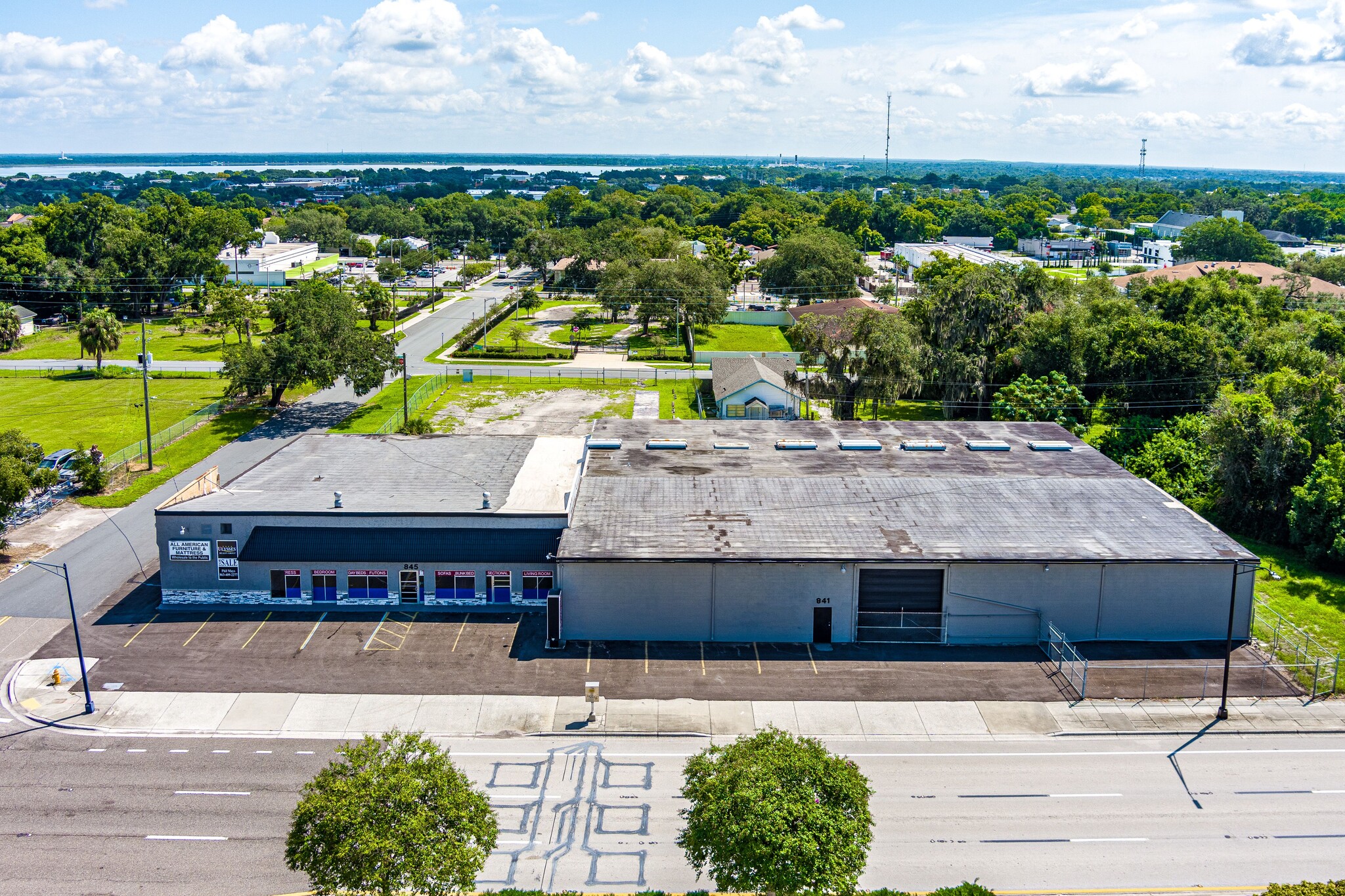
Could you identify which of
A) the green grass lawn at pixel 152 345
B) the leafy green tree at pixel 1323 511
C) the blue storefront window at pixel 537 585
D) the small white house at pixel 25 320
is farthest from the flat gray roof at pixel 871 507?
the small white house at pixel 25 320

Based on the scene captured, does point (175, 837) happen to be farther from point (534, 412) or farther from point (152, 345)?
point (152, 345)

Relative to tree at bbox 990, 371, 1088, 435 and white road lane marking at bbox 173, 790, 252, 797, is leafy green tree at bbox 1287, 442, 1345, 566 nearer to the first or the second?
tree at bbox 990, 371, 1088, 435

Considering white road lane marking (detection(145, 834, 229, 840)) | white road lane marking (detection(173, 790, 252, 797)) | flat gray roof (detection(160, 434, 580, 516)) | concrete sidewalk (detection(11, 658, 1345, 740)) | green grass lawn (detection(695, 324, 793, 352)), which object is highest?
green grass lawn (detection(695, 324, 793, 352))

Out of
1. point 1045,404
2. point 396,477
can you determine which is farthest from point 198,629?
point 1045,404

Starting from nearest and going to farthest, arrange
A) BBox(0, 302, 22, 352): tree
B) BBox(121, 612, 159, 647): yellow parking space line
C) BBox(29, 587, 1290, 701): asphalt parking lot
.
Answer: BBox(29, 587, 1290, 701): asphalt parking lot < BBox(121, 612, 159, 647): yellow parking space line < BBox(0, 302, 22, 352): tree

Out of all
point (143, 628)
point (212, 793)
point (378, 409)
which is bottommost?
point (212, 793)

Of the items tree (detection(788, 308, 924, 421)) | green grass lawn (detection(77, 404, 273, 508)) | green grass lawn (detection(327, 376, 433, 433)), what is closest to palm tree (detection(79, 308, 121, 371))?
green grass lawn (detection(77, 404, 273, 508))
